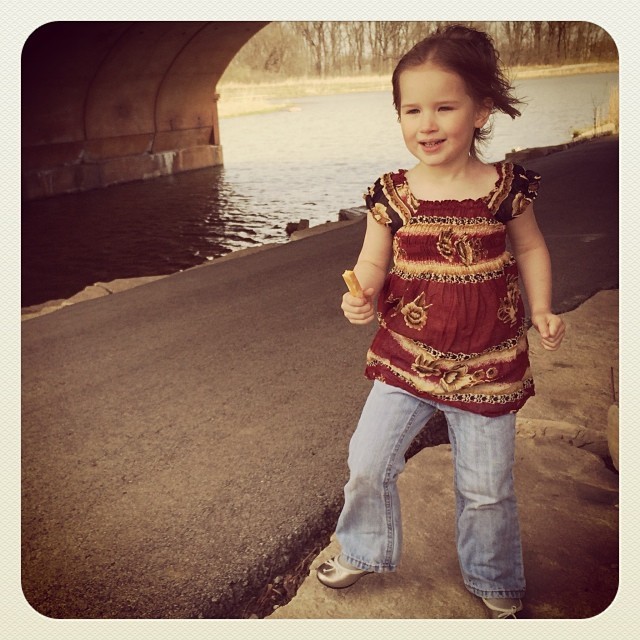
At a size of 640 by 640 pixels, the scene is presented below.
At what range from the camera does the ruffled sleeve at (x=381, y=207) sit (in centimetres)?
142

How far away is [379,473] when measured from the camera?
4.73 ft

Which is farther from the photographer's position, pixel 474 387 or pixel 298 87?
pixel 298 87

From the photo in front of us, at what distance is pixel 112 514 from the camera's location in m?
1.84

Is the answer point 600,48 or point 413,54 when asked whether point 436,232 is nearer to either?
point 413,54

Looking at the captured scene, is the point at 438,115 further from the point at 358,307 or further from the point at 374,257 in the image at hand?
the point at 358,307

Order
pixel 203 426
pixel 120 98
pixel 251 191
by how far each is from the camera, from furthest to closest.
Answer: pixel 120 98, pixel 251 191, pixel 203 426

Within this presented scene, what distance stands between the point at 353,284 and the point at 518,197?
0.38m

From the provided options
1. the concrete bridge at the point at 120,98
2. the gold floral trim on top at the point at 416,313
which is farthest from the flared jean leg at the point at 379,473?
the concrete bridge at the point at 120,98

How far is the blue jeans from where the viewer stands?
1391 mm

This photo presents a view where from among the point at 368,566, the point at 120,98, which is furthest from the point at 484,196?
the point at 120,98

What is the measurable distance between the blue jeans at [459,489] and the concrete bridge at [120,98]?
Answer: 124 cm

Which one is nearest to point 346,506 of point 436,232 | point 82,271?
point 436,232

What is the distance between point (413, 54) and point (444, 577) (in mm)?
1127

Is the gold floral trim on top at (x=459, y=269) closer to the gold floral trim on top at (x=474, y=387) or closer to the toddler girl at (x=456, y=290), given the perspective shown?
the toddler girl at (x=456, y=290)
